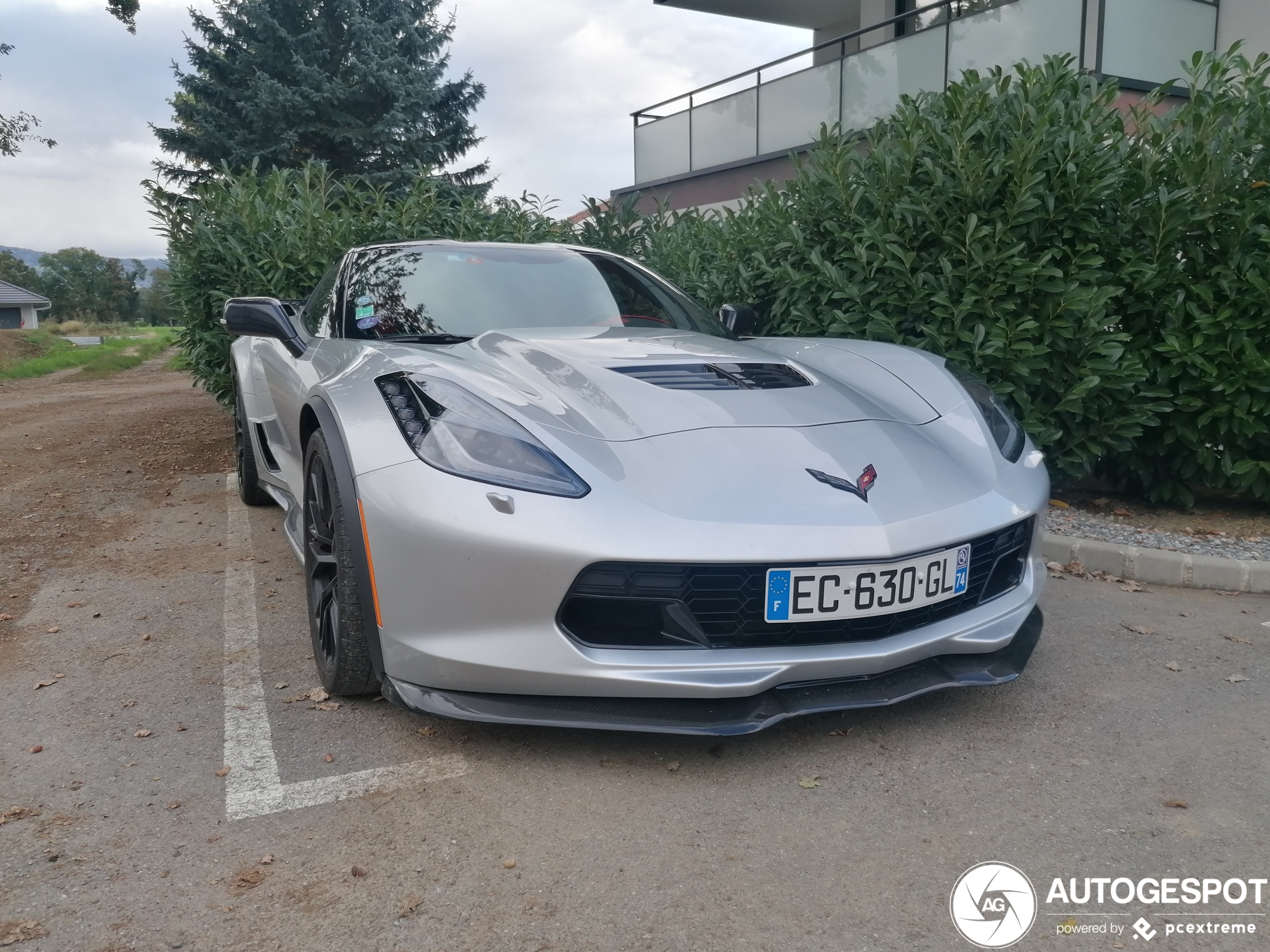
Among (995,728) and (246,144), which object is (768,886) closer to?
(995,728)

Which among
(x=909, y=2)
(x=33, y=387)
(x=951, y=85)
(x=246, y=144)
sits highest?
(x=909, y=2)

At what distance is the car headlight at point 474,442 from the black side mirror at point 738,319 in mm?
1698

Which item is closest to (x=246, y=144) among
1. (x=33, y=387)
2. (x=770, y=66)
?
(x=33, y=387)

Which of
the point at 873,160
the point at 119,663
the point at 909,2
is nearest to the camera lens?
the point at 119,663

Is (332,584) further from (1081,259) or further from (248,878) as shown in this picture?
(1081,259)

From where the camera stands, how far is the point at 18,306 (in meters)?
77.2

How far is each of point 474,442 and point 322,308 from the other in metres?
1.85

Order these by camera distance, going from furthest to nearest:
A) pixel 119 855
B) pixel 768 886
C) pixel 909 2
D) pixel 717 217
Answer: pixel 909 2
pixel 717 217
pixel 119 855
pixel 768 886

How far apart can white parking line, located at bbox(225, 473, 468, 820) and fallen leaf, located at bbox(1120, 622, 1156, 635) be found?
241 centimetres

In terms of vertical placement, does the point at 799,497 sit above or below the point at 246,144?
below

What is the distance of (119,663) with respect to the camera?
10.3 feet

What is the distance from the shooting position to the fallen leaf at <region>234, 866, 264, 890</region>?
1889mm

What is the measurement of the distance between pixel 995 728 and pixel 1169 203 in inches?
118

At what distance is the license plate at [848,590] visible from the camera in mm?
2213
